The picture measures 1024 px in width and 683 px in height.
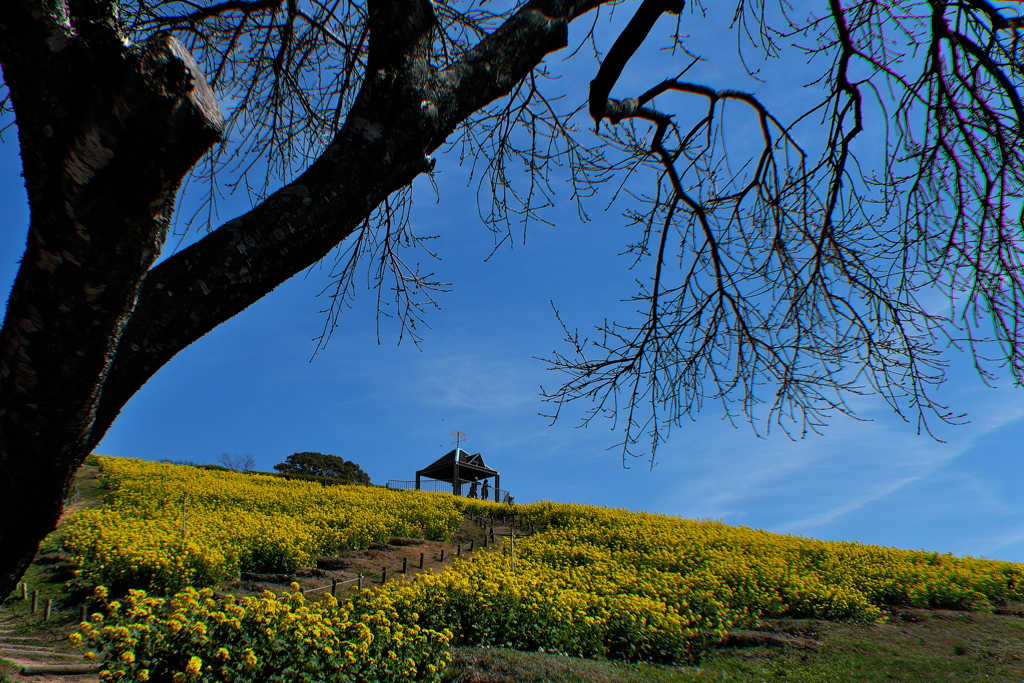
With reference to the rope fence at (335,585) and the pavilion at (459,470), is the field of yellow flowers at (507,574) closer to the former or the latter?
the rope fence at (335,585)

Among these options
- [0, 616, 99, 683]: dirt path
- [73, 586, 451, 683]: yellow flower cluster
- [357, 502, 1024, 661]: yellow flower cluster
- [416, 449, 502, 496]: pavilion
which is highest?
[416, 449, 502, 496]: pavilion

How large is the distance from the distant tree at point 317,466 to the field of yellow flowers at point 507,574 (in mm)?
19058

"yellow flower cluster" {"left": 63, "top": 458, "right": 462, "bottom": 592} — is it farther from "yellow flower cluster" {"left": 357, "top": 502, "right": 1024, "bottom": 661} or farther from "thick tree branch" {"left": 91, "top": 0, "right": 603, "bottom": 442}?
"thick tree branch" {"left": 91, "top": 0, "right": 603, "bottom": 442}

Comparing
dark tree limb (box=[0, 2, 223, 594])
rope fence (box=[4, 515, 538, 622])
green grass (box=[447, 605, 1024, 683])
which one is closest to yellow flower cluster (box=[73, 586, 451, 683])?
green grass (box=[447, 605, 1024, 683])

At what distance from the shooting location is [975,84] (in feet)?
11.6

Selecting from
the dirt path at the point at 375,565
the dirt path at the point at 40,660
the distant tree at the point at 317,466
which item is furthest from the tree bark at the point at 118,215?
the distant tree at the point at 317,466

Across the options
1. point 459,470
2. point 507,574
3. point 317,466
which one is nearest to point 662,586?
point 507,574

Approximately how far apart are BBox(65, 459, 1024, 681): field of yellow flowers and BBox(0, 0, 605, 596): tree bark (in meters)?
3.47

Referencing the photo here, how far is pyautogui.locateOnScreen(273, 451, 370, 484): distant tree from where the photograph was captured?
37.4 m

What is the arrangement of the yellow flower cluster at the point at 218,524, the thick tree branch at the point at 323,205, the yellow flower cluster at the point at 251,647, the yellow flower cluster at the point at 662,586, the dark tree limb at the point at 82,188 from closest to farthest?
the dark tree limb at the point at 82,188, the thick tree branch at the point at 323,205, the yellow flower cluster at the point at 251,647, the yellow flower cluster at the point at 662,586, the yellow flower cluster at the point at 218,524

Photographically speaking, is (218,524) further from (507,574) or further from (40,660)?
(507,574)

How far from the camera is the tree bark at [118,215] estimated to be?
1075 millimetres

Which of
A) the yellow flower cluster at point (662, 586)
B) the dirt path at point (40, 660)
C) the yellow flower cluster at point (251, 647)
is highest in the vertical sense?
the yellow flower cluster at point (662, 586)

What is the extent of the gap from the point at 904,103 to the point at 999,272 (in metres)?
1.21
